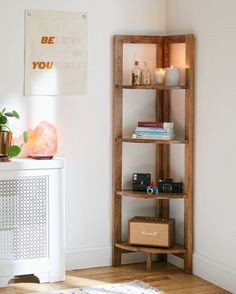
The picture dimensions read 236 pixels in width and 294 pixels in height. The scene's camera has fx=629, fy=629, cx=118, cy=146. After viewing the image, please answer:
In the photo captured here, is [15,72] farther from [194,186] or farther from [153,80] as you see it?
[194,186]

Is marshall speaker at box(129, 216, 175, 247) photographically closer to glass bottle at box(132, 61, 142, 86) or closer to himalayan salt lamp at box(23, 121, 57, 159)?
himalayan salt lamp at box(23, 121, 57, 159)

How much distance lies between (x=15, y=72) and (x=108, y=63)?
0.72 metres

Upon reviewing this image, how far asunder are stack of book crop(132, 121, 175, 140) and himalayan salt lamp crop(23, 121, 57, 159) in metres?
0.63

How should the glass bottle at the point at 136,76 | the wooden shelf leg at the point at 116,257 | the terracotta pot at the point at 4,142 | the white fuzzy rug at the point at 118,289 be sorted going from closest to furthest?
the white fuzzy rug at the point at 118,289 < the terracotta pot at the point at 4,142 < the glass bottle at the point at 136,76 < the wooden shelf leg at the point at 116,257

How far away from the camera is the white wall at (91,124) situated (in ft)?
15.2

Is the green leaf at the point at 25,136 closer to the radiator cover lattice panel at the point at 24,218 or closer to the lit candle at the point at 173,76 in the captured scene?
the radiator cover lattice panel at the point at 24,218

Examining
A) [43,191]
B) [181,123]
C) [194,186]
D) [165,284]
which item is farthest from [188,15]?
[165,284]

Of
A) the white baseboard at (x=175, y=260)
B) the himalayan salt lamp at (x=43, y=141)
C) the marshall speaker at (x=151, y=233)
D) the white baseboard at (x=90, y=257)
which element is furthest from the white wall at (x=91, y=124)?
the white baseboard at (x=175, y=260)

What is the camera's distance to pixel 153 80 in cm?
A: 488

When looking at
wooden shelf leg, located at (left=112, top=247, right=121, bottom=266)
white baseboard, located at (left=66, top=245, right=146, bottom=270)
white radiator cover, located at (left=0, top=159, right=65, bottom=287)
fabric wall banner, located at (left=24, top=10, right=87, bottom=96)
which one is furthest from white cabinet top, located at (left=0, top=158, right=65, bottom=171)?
wooden shelf leg, located at (left=112, top=247, right=121, bottom=266)

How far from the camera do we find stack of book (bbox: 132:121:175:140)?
4.65 m

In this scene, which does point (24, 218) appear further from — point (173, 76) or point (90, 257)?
point (173, 76)

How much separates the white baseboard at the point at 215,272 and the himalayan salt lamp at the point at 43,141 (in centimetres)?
131

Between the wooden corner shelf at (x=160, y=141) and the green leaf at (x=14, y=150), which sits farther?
the wooden corner shelf at (x=160, y=141)
